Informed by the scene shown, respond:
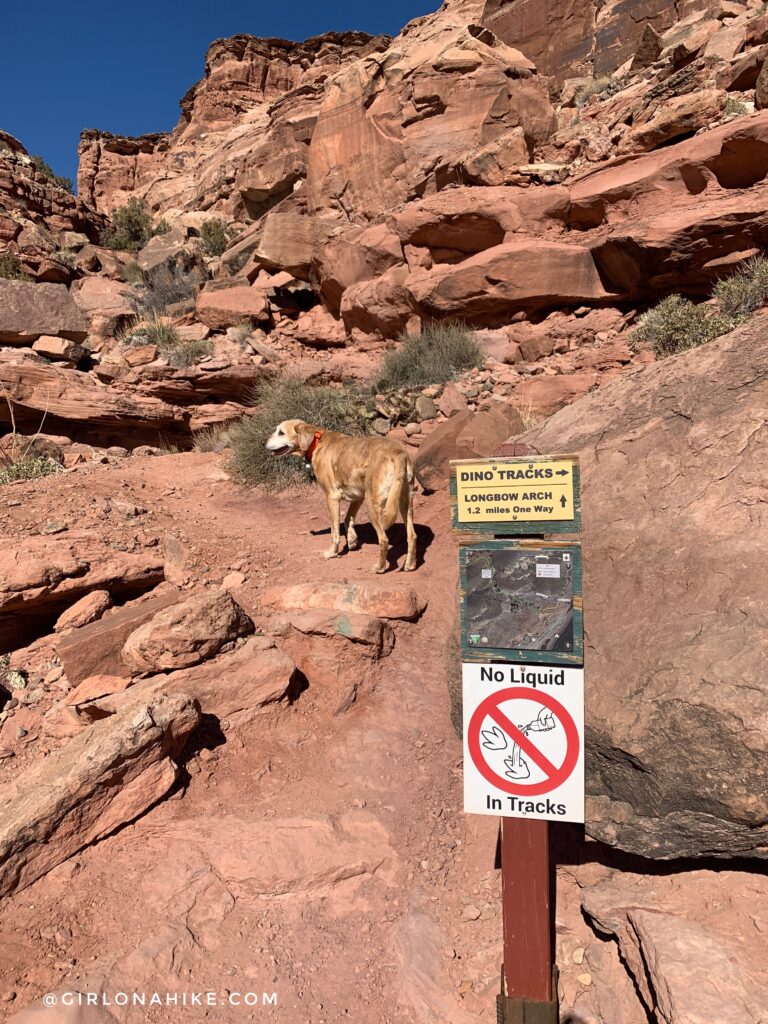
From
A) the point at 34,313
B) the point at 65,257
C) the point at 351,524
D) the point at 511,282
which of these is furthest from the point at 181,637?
the point at 65,257

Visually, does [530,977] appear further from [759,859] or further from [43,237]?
[43,237]

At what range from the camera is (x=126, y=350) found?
40.3 feet

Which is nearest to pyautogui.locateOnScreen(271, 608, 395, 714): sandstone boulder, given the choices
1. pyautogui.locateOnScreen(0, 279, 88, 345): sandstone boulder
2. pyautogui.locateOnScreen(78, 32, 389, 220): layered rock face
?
pyautogui.locateOnScreen(0, 279, 88, 345): sandstone boulder

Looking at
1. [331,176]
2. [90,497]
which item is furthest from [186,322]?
[90,497]

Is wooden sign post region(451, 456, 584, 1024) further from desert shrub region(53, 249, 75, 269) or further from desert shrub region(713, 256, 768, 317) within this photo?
desert shrub region(53, 249, 75, 269)

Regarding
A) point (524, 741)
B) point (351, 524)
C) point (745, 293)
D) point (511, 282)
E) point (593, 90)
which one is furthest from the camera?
point (593, 90)

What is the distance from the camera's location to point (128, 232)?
2667cm

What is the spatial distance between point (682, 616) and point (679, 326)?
7.46 m

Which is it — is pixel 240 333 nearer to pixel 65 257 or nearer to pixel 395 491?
pixel 395 491

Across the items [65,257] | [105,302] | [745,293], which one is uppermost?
[65,257]

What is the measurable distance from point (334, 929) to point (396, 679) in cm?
185

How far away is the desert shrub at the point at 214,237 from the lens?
23422 millimetres

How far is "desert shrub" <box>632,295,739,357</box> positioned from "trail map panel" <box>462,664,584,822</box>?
762cm

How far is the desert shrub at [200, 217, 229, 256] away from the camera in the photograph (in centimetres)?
2342
